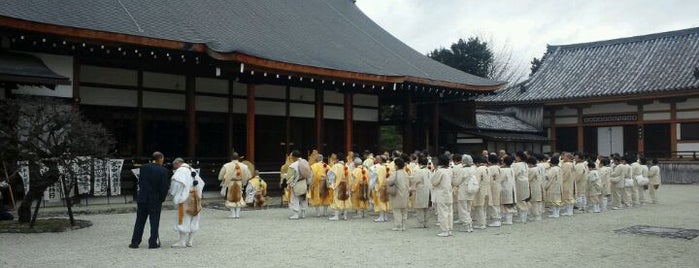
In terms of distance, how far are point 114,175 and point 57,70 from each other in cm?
287

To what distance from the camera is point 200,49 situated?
14.6m

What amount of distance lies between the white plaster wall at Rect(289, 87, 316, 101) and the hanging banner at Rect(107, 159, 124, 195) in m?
7.12

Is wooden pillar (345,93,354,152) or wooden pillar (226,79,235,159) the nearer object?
wooden pillar (226,79,235,159)

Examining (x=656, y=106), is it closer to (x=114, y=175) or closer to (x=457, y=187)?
(x=457, y=187)

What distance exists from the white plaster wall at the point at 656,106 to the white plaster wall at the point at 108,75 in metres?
21.6

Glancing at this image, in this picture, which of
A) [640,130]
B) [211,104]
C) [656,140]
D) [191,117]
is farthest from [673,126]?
[191,117]

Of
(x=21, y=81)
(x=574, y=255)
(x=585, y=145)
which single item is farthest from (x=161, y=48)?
(x=585, y=145)

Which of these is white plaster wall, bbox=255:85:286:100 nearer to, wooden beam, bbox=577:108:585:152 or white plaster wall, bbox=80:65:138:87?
white plaster wall, bbox=80:65:138:87

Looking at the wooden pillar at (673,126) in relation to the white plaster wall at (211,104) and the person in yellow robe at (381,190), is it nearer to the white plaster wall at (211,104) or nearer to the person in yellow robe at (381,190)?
the person in yellow robe at (381,190)

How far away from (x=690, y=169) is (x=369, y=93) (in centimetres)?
1382


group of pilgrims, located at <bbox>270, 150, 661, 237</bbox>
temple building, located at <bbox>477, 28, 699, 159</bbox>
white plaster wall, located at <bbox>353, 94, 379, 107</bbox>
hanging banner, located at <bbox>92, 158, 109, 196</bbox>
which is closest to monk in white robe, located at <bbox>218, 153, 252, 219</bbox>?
group of pilgrims, located at <bbox>270, 150, 661, 237</bbox>

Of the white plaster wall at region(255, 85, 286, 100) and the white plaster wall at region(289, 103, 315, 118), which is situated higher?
the white plaster wall at region(255, 85, 286, 100)

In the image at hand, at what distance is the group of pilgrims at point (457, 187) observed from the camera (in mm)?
10703

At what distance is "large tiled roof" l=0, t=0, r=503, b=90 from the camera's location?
46.5ft
